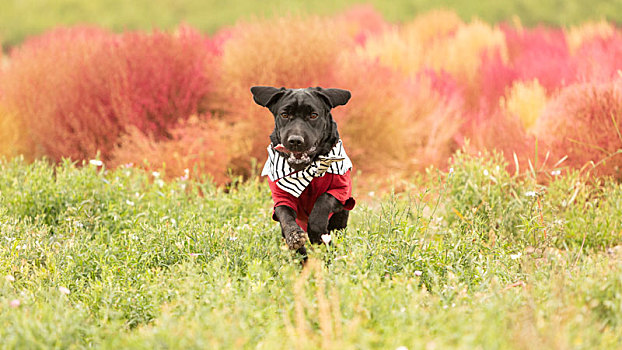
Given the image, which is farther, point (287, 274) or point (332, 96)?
point (332, 96)

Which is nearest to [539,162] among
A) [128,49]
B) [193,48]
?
[193,48]

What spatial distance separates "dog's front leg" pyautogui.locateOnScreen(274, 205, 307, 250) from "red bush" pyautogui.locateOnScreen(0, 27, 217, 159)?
3.25 meters

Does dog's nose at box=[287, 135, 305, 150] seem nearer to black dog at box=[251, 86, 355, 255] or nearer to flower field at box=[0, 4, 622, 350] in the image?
black dog at box=[251, 86, 355, 255]

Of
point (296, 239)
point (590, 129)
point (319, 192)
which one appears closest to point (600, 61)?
point (590, 129)

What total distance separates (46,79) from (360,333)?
5.70 m

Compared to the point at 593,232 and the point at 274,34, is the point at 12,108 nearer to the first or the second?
the point at 274,34

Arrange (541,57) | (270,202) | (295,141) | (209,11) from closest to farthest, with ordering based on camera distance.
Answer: (295,141) < (270,202) < (541,57) < (209,11)

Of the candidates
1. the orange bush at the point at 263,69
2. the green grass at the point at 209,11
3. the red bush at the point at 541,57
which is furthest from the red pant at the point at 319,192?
the green grass at the point at 209,11

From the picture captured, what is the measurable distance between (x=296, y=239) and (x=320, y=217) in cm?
25

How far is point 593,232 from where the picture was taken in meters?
4.41

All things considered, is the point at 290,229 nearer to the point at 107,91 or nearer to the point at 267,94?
the point at 267,94

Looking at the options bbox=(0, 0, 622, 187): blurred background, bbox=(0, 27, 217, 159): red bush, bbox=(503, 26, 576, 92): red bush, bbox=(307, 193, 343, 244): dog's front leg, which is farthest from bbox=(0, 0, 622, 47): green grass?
bbox=(307, 193, 343, 244): dog's front leg

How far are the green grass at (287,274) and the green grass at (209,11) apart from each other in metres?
12.0

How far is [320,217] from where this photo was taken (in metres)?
3.41
